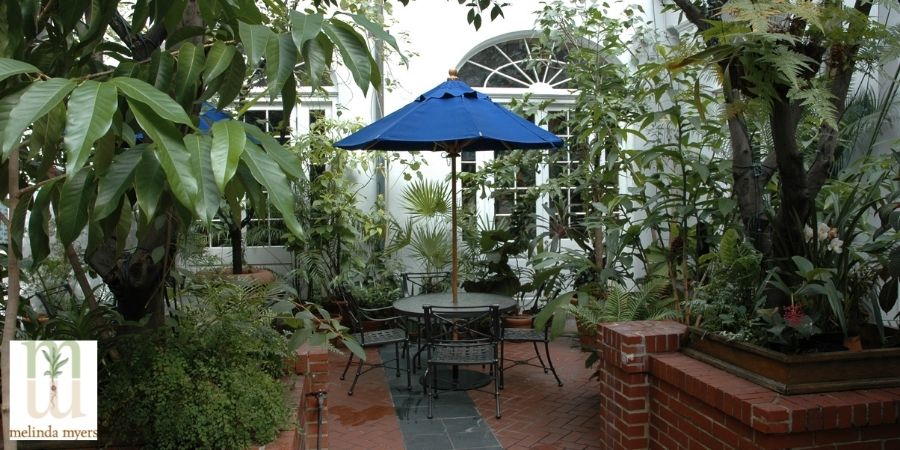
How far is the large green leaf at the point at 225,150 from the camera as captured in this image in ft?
4.44

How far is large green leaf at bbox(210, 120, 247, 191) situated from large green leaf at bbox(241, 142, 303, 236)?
0.10 ft

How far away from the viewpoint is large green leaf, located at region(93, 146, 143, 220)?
Answer: 1432 millimetres

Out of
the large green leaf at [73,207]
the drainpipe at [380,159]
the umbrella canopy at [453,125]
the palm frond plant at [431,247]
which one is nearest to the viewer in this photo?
the large green leaf at [73,207]

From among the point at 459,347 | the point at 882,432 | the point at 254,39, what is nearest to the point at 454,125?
the point at 459,347

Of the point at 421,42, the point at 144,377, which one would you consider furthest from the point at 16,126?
the point at 421,42

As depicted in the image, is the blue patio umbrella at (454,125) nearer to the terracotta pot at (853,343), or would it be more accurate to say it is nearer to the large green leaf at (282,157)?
the terracotta pot at (853,343)

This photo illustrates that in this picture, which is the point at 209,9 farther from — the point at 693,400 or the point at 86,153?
the point at 693,400

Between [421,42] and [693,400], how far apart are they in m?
5.97

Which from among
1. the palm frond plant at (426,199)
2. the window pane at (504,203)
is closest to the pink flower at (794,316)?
the window pane at (504,203)

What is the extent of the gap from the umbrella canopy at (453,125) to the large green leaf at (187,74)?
Answer: 325 cm

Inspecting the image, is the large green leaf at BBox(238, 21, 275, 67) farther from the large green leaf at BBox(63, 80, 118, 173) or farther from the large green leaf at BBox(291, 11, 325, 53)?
the large green leaf at BBox(63, 80, 118, 173)

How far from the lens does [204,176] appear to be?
1.42 m

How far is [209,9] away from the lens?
77.4 inches

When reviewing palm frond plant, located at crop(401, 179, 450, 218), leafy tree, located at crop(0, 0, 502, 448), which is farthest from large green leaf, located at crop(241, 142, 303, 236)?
palm frond plant, located at crop(401, 179, 450, 218)
